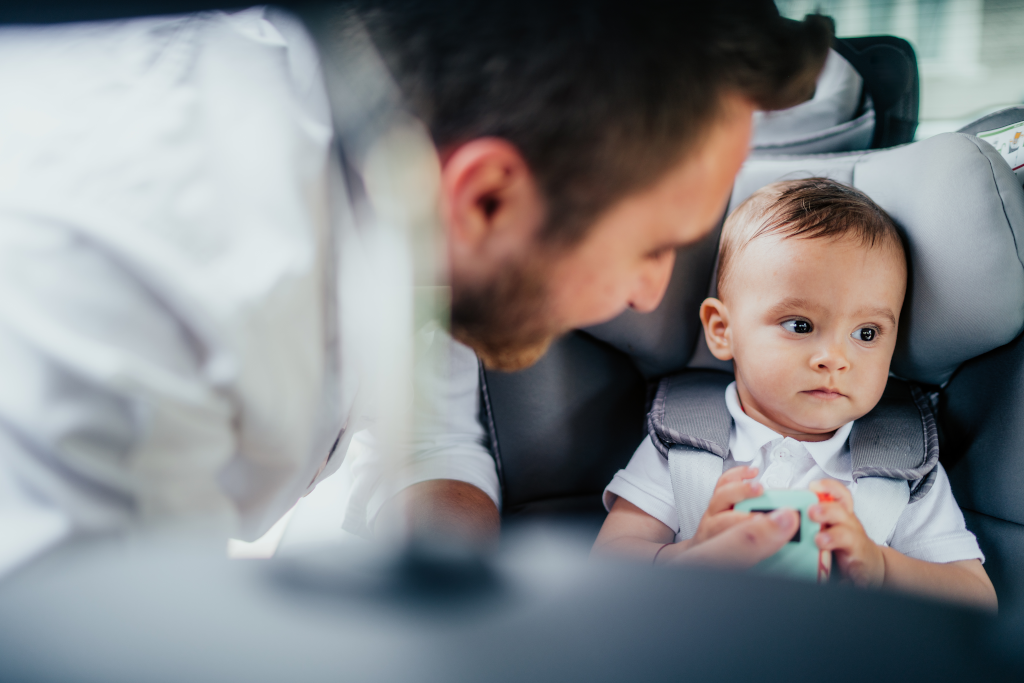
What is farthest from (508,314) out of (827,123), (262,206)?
(827,123)

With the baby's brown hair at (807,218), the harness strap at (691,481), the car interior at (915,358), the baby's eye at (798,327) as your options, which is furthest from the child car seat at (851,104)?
the harness strap at (691,481)

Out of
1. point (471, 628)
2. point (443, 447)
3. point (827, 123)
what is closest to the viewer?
point (471, 628)

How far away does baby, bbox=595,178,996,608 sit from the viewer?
699mm

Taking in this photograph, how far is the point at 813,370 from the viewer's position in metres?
0.71

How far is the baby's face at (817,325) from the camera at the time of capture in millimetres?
705

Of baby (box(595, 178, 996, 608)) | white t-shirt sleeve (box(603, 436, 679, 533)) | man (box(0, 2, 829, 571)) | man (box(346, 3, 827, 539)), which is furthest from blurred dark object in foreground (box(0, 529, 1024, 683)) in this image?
white t-shirt sleeve (box(603, 436, 679, 533))

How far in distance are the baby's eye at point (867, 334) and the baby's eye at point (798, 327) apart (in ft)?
0.17

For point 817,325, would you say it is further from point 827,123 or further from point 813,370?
point 827,123

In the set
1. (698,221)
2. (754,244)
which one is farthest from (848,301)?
(698,221)

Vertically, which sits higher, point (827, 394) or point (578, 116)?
point (578, 116)

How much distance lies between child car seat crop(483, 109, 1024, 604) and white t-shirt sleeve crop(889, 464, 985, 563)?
0.15 feet

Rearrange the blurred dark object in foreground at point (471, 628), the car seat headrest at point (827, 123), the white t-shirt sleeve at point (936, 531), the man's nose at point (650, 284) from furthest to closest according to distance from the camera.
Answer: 1. the car seat headrest at point (827, 123)
2. the white t-shirt sleeve at point (936, 531)
3. the man's nose at point (650, 284)
4. the blurred dark object in foreground at point (471, 628)

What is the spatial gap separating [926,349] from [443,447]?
57 cm

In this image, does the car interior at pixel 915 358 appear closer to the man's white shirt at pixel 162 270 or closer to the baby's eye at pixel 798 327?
the baby's eye at pixel 798 327
